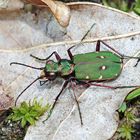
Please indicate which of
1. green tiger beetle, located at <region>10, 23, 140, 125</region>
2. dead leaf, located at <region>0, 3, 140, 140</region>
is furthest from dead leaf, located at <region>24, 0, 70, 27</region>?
green tiger beetle, located at <region>10, 23, 140, 125</region>

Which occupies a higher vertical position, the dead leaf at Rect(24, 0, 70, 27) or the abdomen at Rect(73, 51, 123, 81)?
the dead leaf at Rect(24, 0, 70, 27)

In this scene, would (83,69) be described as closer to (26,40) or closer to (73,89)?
(73,89)

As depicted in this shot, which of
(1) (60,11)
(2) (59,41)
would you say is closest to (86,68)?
(2) (59,41)

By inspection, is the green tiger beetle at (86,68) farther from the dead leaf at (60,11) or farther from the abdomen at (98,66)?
the dead leaf at (60,11)

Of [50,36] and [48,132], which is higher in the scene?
[50,36]

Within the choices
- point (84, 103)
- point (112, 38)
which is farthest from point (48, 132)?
point (112, 38)

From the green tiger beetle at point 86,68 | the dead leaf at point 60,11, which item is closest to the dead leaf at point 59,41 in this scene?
the green tiger beetle at point 86,68

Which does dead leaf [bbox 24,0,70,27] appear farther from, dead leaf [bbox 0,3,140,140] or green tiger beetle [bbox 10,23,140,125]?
green tiger beetle [bbox 10,23,140,125]
